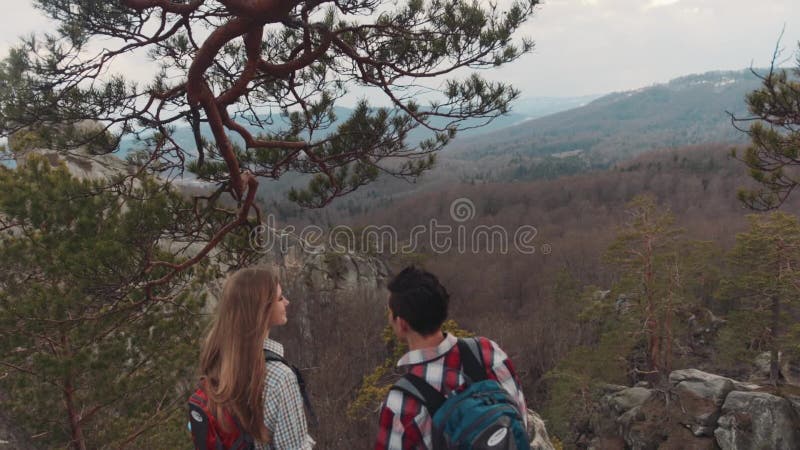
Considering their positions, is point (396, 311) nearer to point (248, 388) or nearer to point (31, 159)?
point (248, 388)

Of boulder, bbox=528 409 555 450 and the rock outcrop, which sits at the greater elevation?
boulder, bbox=528 409 555 450

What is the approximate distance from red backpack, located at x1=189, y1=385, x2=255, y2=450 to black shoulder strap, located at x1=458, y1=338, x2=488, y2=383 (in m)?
0.80

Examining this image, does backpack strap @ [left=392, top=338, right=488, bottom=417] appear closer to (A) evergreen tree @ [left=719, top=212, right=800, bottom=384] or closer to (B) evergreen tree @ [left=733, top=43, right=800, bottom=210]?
(B) evergreen tree @ [left=733, top=43, right=800, bottom=210]

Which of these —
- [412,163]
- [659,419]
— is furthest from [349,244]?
[412,163]

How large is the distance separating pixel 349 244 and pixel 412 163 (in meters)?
22.5

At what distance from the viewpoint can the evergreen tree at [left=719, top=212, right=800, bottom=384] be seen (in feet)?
→ 46.2

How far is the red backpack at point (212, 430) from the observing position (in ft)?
5.55

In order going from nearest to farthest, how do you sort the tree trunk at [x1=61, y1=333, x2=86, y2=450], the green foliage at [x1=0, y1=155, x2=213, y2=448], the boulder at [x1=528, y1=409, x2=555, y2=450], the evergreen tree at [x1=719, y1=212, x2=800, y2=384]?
the green foliage at [x1=0, y1=155, x2=213, y2=448] → the tree trunk at [x1=61, y1=333, x2=86, y2=450] → the boulder at [x1=528, y1=409, x2=555, y2=450] → the evergreen tree at [x1=719, y1=212, x2=800, y2=384]

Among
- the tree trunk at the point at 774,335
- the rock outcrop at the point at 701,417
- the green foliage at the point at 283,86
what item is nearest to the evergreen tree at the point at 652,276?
the rock outcrop at the point at 701,417

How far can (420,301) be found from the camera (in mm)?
1753

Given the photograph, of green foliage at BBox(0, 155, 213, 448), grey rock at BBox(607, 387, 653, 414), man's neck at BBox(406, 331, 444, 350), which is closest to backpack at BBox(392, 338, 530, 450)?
man's neck at BBox(406, 331, 444, 350)

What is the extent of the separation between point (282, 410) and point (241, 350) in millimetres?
257

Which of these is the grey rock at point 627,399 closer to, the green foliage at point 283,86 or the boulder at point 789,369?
the boulder at point 789,369

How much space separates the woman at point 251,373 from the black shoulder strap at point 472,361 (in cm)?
62
